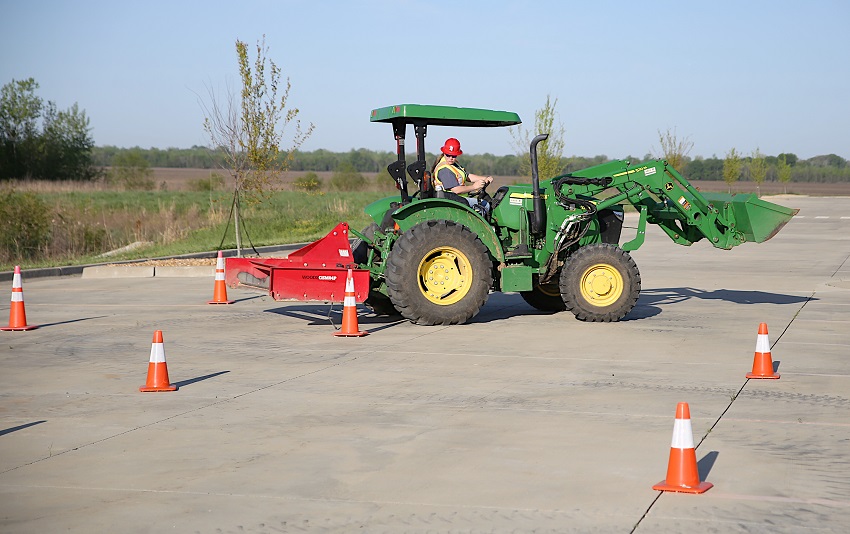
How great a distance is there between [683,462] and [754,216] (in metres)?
8.52

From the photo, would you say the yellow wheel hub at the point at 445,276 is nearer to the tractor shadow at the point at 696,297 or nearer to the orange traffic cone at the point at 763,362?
the tractor shadow at the point at 696,297

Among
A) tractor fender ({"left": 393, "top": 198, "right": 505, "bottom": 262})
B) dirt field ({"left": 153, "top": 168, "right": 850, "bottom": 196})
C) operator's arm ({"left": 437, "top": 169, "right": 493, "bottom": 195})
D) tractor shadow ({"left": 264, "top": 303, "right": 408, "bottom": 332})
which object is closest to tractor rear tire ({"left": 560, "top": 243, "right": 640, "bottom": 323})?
tractor fender ({"left": 393, "top": 198, "right": 505, "bottom": 262})

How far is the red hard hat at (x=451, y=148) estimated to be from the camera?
43.7ft

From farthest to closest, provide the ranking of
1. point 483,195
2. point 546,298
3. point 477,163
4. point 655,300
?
point 477,163 < point 655,300 < point 546,298 < point 483,195

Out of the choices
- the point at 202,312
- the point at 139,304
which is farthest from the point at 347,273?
the point at 139,304

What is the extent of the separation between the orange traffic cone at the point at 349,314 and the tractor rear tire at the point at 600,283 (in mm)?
2702

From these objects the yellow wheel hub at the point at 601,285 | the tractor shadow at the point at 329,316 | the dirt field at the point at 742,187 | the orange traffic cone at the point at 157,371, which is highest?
the dirt field at the point at 742,187

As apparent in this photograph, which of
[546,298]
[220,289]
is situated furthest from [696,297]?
[220,289]

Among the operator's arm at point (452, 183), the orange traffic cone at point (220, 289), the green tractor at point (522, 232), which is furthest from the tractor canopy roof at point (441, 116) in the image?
the orange traffic cone at point (220, 289)

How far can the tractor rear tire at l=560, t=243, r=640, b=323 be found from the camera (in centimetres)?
1322

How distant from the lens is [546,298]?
14570 millimetres

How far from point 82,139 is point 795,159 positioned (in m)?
98.2

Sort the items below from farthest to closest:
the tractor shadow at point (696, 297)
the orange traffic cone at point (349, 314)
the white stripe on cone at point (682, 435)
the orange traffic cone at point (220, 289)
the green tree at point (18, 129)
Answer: the green tree at point (18, 129) → the orange traffic cone at point (220, 289) → the tractor shadow at point (696, 297) → the orange traffic cone at point (349, 314) → the white stripe on cone at point (682, 435)

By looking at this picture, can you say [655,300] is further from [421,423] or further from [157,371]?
[157,371]
